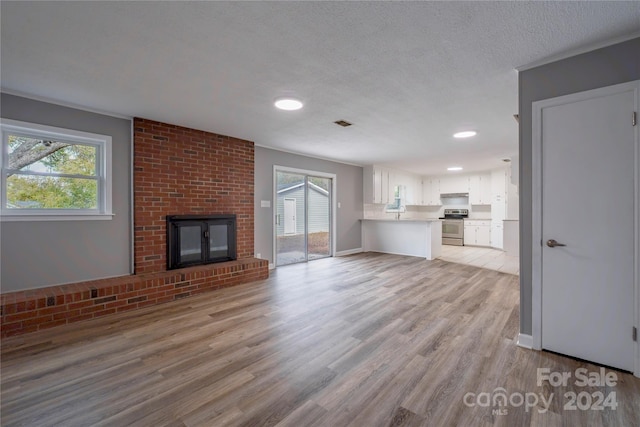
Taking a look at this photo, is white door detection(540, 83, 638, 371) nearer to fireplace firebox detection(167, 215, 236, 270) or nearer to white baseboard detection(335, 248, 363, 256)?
fireplace firebox detection(167, 215, 236, 270)

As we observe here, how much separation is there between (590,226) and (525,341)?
1.02 meters

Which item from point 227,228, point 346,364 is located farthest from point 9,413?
point 227,228

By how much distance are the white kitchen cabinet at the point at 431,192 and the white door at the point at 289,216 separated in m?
5.68

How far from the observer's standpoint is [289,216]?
5750 millimetres

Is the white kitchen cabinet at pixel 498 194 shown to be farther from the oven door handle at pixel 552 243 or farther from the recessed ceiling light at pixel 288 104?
the recessed ceiling light at pixel 288 104

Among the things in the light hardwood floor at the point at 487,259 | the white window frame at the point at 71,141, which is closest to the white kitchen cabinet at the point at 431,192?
the light hardwood floor at the point at 487,259

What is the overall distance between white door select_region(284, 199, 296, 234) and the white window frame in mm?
2916

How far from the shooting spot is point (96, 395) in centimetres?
172

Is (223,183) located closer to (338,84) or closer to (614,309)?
(338,84)

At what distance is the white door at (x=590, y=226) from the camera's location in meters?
1.89

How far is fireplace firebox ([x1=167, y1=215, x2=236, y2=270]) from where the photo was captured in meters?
3.93

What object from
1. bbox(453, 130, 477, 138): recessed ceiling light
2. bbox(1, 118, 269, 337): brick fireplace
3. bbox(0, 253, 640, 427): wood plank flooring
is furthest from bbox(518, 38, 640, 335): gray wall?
bbox(1, 118, 269, 337): brick fireplace

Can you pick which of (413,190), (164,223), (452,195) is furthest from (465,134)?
(452,195)

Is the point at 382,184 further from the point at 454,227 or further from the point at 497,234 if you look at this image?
the point at 497,234
